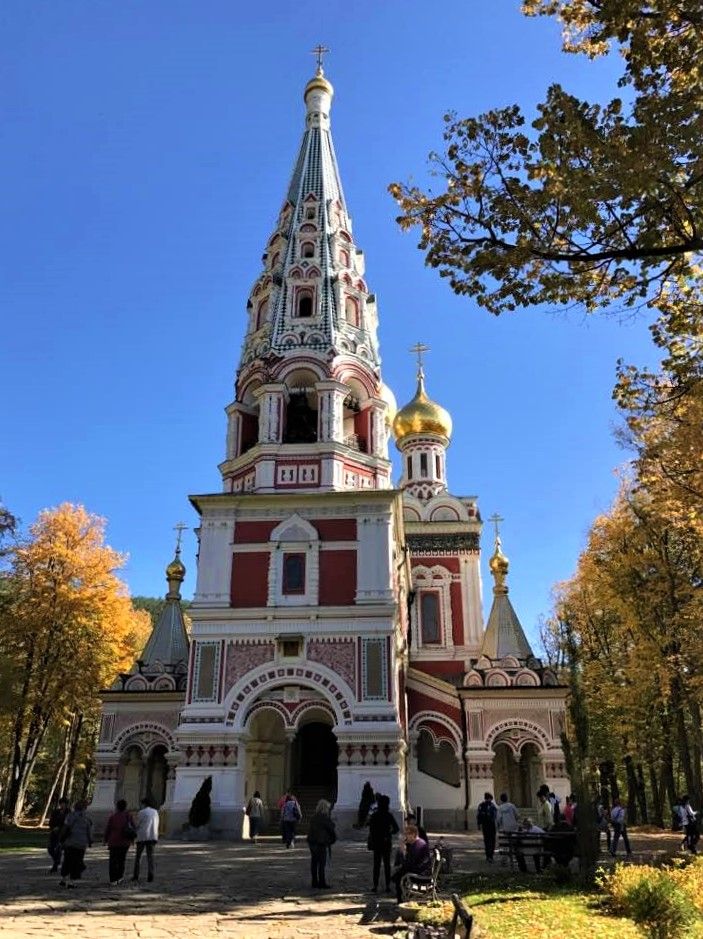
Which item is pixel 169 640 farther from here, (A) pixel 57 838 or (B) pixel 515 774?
(A) pixel 57 838

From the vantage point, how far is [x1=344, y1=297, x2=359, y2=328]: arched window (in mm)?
23906

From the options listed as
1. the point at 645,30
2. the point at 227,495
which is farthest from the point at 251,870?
the point at 645,30

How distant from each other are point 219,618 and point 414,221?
13.5m

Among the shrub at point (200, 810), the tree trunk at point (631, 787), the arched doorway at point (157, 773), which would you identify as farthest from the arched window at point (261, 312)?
the tree trunk at point (631, 787)

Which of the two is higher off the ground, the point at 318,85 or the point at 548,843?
the point at 318,85

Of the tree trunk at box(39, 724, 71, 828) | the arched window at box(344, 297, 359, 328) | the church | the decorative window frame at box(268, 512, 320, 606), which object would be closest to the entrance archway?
the church

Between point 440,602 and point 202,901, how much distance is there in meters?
21.6

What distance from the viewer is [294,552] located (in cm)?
2009

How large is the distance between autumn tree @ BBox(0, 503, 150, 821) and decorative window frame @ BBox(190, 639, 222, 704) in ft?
24.3

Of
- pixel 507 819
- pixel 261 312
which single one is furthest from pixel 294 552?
pixel 507 819

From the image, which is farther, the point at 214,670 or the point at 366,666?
the point at 214,670

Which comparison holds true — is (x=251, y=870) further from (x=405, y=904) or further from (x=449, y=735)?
(x=449, y=735)

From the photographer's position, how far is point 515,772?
24.5m

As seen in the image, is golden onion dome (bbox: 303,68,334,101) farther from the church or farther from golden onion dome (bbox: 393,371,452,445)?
golden onion dome (bbox: 393,371,452,445)
